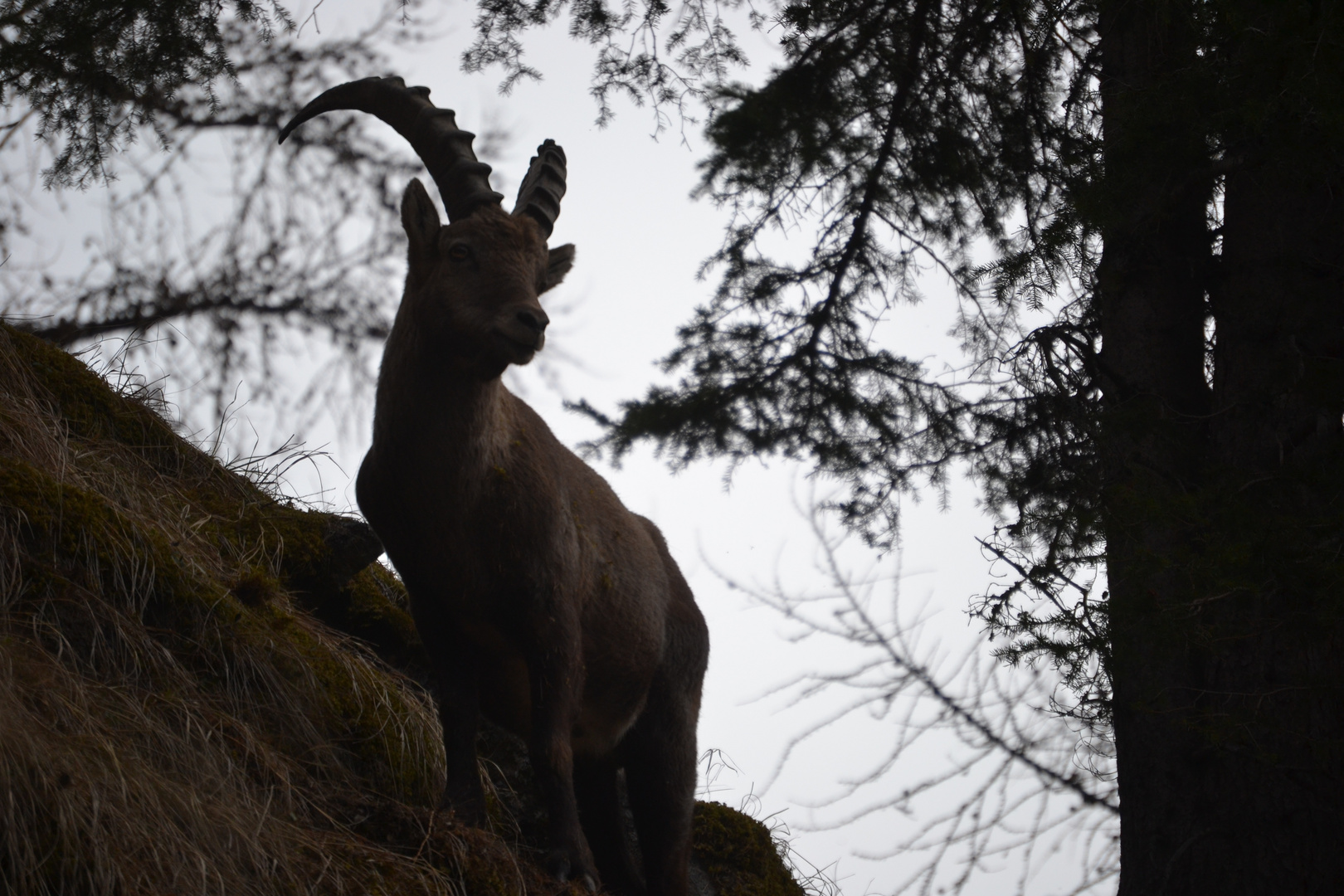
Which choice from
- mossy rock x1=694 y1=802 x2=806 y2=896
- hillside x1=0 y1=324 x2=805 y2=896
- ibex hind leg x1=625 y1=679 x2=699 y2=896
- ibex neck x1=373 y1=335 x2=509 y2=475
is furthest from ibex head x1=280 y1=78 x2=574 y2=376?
mossy rock x1=694 y1=802 x2=806 y2=896

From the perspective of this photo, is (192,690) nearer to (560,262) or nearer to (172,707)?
(172,707)

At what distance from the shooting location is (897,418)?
6.33 m

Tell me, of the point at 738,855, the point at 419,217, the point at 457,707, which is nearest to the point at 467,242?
the point at 419,217

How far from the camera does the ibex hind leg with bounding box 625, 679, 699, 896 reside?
5430 mm

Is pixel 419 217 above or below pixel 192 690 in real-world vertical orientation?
above

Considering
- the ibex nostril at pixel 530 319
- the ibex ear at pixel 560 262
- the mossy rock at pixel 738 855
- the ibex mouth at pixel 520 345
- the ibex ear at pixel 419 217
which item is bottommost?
the mossy rock at pixel 738 855

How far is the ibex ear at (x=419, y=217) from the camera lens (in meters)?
4.62

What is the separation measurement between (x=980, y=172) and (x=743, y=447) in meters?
2.15

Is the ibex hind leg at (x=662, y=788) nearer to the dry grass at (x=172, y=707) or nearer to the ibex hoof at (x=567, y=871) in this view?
the dry grass at (x=172, y=707)

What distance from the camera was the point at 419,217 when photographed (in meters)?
4.64

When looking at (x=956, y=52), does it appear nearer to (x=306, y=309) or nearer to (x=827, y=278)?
(x=827, y=278)

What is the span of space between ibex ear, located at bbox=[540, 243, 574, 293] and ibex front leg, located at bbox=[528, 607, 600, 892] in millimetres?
1762

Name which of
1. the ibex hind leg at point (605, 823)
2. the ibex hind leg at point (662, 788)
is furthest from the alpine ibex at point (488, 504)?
the ibex hind leg at point (605, 823)

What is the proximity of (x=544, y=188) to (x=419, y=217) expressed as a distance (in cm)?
77
